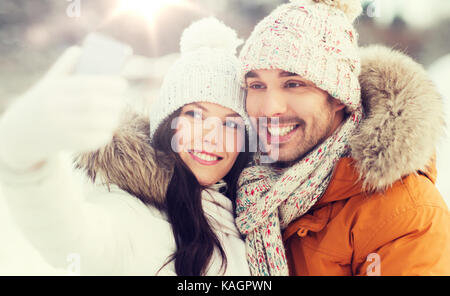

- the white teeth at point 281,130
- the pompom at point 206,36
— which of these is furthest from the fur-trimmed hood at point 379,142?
the pompom at point 206,36

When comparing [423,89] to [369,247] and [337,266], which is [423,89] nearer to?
[369,247]

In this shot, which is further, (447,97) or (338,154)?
(447,97)

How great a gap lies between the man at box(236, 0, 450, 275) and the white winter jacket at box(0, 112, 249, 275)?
0.52 feet

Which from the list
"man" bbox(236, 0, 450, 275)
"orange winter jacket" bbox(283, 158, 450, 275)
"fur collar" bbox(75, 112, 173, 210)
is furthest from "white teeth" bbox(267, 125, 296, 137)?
"fur collar" bbox(75, 112, 173, 210)

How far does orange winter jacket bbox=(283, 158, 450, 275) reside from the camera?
1047 millimetres

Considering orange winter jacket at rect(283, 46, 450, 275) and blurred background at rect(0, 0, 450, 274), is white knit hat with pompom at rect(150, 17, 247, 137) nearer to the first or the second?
blurred background at rect(0, 0, 450, 274)

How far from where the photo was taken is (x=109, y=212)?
1004mm

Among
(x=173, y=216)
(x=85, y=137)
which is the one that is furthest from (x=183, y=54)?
(x=85, y=137)

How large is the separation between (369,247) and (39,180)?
3.27 ft

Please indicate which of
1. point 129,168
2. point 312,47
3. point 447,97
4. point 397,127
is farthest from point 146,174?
point 447,97

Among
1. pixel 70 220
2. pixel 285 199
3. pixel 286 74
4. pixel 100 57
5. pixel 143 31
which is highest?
pixel 143 31

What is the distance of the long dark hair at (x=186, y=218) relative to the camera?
3.67 feet

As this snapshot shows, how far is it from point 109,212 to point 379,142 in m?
0.89

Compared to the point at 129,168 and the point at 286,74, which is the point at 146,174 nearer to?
the point at 129,168
